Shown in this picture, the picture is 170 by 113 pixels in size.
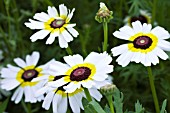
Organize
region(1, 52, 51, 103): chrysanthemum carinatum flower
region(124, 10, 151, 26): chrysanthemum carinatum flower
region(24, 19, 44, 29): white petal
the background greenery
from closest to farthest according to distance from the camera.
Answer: region(24, 19, 44, 29): white petal
region(1, 52, 51, 103): chrysanthemum carinatum flower
the background greenery
region(124, 10, 151, 26): chrysanthemum carinatum flower

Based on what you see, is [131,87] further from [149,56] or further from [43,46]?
[149,56]

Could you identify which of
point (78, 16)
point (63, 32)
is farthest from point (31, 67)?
point (78, 16)

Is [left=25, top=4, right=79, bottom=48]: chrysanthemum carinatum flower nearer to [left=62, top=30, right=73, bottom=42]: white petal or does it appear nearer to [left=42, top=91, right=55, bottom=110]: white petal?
[left=62, top=30, right=73, bottom=42]: white petal

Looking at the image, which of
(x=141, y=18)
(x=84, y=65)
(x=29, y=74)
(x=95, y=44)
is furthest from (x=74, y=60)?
(x=95, y=44)

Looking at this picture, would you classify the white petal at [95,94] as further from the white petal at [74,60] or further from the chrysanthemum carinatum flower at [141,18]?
the chrysanthemum carinatum flower at [141,18]

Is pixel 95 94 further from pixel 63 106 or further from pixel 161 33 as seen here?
pixel 161 33

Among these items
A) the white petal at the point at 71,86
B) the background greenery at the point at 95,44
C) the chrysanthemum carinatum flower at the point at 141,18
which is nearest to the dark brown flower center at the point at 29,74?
the background greenery at the point at 95,44

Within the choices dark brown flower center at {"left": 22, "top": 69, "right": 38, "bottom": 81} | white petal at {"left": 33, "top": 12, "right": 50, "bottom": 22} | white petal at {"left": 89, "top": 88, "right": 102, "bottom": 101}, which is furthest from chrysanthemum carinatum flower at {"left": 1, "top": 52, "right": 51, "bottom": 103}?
white petal at {"left": 89, "top": 88, "right": 102, "bottom": 101}
